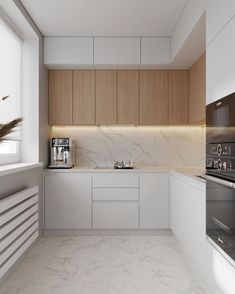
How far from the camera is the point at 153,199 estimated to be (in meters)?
3.85

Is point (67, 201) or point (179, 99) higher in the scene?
point (179, 99)

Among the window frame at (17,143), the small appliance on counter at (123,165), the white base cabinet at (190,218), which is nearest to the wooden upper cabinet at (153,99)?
the small appliance on counter at (123,165)

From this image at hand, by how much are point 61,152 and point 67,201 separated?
62 cm

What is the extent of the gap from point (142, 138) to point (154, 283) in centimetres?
222

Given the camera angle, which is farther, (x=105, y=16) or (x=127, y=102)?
(x=127, y=102)

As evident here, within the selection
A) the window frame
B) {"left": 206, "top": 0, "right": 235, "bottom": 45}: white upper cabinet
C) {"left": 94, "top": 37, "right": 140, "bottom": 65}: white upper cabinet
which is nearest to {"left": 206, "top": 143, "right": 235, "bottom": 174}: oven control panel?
{"left": 206, "top": 0, "right": 235, "bottom": 45}: white upper cabinet

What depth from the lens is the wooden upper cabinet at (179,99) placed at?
4090mm

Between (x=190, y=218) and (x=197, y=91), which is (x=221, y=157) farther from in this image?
(x=197, y=91)

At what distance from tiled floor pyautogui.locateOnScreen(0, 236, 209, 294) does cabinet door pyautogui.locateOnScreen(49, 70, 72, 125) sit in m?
1.50

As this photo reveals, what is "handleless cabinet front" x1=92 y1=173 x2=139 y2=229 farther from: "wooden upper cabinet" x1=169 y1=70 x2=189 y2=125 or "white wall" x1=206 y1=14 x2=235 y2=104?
"white wall" x1=206 y1=14 x2=235 y2=104

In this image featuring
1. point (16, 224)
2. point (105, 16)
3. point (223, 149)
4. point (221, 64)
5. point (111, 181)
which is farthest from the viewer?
point (111, 181)

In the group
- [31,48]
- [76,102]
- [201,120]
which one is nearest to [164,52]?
[201,120]

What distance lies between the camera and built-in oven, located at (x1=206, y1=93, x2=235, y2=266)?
67.6 inches

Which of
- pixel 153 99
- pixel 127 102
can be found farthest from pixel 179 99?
pixel 127 102
